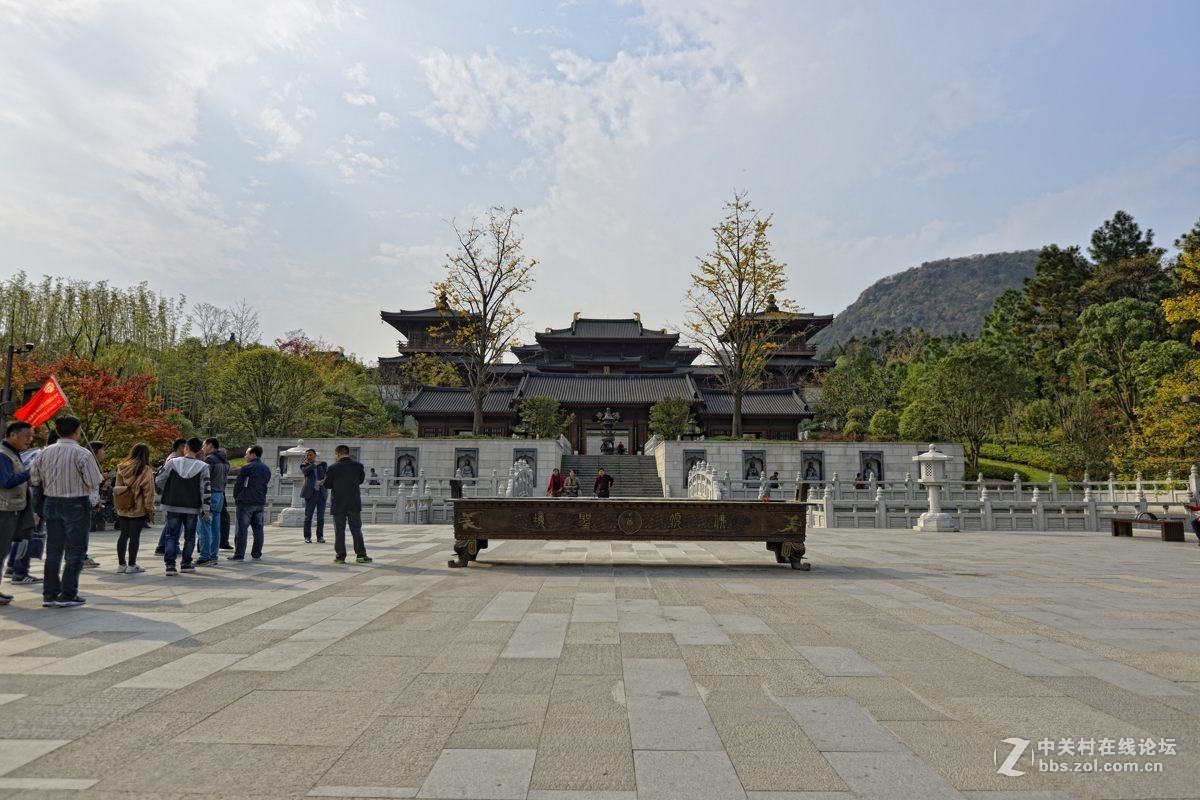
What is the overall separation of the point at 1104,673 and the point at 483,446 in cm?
2707

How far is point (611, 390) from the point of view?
3875cm

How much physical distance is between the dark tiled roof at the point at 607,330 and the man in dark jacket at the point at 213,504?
1396 inches

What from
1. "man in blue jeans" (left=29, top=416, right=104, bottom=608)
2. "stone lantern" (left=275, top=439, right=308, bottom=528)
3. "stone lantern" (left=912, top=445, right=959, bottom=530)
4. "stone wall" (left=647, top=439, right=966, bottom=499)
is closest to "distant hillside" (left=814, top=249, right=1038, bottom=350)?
"stone wall" (left=647, top=439, right=966, bottom=499)

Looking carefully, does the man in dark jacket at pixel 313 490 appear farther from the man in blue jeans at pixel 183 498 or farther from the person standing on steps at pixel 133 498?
the person standing on steps at pixel 133 498

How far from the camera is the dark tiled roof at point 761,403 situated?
122 feet

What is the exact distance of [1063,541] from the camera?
50.5 ft

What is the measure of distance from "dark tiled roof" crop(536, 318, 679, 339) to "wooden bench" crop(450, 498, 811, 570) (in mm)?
36326

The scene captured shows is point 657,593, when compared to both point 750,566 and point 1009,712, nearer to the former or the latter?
point 750,566

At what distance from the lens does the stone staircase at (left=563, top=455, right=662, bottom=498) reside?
29.8m

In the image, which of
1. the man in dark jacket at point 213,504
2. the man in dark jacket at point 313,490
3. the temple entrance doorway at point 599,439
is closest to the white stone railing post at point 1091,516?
the man in dark jacket at point 313,490

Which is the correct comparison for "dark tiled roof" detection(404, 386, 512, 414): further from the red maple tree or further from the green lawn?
the green lawn

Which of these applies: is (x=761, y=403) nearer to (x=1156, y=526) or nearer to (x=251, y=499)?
(x=1156, y=526)

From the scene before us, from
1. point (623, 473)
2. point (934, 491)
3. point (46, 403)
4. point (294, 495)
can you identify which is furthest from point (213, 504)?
point (623, 473)

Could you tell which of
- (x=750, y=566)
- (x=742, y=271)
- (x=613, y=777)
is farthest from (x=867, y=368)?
(x=613, y=777)
